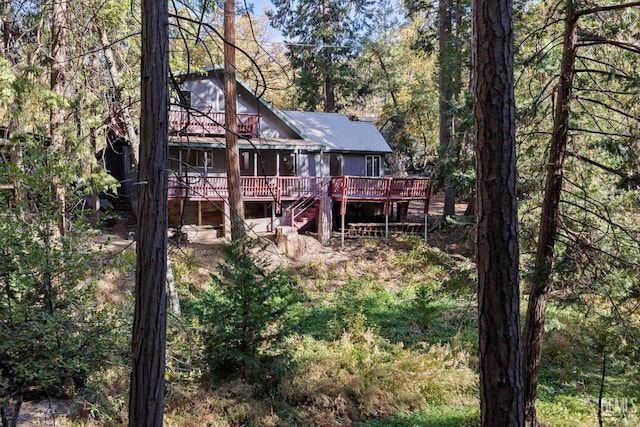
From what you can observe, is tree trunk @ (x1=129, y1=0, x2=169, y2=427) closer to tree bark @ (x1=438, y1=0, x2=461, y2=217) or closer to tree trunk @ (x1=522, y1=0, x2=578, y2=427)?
tree trunk @ (x1=522, y1=0, x2=578, y2=427)

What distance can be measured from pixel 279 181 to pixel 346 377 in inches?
411

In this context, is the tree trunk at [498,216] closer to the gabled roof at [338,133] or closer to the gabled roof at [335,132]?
the gabled roof at [335,132]

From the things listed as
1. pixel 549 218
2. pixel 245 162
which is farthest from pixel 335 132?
pixel 549 218

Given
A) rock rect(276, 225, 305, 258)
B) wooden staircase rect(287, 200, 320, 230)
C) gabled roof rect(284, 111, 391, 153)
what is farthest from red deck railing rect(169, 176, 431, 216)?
gabled roof rect(284, 111, 391, 153)

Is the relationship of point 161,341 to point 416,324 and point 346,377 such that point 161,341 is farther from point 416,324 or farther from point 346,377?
point 416,324

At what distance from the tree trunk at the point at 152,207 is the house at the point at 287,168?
12.3 m

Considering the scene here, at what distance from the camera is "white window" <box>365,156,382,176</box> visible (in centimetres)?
2190

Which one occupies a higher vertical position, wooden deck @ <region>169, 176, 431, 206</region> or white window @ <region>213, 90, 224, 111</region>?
white window @ <region>213, 90, 224, 111</region>

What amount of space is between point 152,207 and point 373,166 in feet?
64.2

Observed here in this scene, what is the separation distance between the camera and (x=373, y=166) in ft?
72.4

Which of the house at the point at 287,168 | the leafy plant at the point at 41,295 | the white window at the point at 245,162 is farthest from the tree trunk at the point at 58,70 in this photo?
the white window at the point at 245,162

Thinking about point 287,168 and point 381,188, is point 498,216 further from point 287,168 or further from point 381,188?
point 287,168

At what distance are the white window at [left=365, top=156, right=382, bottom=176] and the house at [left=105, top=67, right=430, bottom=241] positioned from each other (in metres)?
0.03

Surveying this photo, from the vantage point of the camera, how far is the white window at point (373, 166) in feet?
71.8
